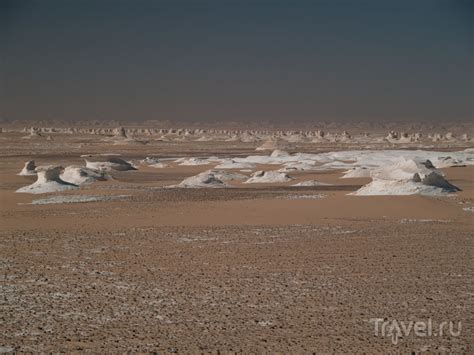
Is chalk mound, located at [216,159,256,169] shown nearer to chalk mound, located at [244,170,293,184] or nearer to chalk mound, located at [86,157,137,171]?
chalk mound, located at [86,157,137,171]

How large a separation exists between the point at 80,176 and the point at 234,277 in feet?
→ 69.2

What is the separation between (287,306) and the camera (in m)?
8.16

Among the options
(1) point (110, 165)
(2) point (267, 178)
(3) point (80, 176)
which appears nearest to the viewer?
(3) point (80, 176)

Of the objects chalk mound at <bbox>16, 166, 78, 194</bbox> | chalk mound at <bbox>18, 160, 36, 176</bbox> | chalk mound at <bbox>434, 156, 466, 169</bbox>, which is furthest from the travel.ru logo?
chalk mound at <bbox>434, 156, 466, 169</bbox>

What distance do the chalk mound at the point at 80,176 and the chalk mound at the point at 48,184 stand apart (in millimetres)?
2041

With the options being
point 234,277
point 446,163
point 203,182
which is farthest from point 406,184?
point 446,163

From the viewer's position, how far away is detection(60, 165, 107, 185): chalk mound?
29.0 m

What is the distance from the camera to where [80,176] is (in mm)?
29344

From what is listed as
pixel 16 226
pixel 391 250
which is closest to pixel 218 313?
pixel 391 250

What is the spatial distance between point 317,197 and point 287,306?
15.0m

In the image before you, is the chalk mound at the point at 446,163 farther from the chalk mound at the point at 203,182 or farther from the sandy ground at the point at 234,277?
the sandy ground at the point at 234,277

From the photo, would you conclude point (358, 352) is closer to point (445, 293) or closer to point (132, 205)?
point (445, 293)

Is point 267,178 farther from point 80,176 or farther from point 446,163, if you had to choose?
point 446,163

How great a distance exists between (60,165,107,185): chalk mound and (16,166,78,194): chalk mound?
2.04 m
